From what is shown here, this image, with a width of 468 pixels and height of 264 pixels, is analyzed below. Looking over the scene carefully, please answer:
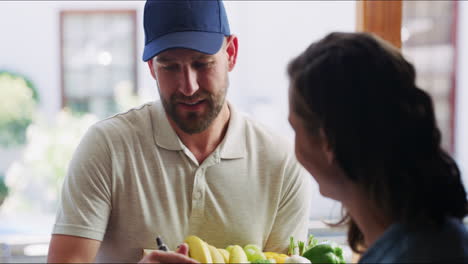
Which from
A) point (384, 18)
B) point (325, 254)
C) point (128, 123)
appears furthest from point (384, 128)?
point (384, 18)

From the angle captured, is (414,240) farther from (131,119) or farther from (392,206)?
(131,119)

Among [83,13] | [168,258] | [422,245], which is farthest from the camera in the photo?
[83,13]

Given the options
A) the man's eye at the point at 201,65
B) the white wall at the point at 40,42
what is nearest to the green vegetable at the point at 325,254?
the man's eye at the point at 201,65

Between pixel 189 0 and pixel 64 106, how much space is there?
229 inches

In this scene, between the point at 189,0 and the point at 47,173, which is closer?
the point at 189,0

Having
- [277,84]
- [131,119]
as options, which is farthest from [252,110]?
[131,119]

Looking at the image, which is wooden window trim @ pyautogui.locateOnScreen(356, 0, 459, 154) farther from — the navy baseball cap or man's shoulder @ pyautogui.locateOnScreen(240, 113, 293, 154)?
the navy baseball cap

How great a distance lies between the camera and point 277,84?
22.2 feet

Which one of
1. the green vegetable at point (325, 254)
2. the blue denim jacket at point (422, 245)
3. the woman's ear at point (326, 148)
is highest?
the woman's ear at point (326, 148)

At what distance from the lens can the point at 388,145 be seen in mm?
861

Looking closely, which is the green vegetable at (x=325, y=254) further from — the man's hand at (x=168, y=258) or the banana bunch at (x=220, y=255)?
the man's hand at (x=168, y=258)

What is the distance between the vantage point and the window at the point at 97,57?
6.79m

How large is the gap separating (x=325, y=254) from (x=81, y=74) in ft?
20.4

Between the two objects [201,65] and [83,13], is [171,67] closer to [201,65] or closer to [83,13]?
[201,65]
